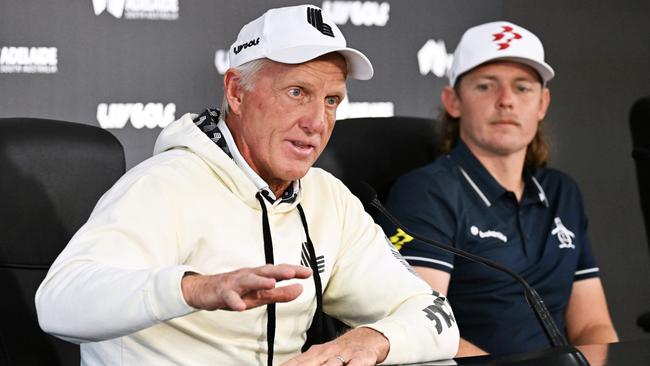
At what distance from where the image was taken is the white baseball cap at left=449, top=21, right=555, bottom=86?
2.37 m

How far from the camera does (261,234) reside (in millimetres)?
1685

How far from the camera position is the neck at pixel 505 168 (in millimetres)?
2395

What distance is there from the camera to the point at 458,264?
7.34ft

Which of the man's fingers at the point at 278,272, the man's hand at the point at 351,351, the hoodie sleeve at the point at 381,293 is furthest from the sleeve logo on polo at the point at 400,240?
Result: the man's fingers at the point at 278,272

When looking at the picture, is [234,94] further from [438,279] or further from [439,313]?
[438,279]

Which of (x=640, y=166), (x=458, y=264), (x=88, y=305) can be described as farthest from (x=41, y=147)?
(x=640, y=166)

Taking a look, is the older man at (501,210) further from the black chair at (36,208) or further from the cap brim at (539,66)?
the black chair at (36,208)

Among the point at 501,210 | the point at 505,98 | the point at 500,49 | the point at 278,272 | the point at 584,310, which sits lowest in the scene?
the point at 584,310

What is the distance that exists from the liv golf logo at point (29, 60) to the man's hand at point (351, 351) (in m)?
1.10

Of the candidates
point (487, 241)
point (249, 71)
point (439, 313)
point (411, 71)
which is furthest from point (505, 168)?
point (249, 71)

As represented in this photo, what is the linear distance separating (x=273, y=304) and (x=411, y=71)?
1424mm

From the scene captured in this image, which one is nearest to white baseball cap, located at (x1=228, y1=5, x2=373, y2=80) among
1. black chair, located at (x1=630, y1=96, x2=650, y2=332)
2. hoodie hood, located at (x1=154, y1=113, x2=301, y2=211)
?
hoodie hood, located at (x1=154, y1=113, x2=301, y2=211)

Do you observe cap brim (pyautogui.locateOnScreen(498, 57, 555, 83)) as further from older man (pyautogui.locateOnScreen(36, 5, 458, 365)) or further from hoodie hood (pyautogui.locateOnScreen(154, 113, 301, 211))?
hoodie hood (pyautogui.locateOnScreen(154, 113, 301, 211))

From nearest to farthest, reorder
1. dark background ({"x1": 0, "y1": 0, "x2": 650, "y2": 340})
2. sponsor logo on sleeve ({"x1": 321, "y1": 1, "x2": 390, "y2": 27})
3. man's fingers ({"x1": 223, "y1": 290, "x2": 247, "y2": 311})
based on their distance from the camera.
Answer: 1. man's fingers ({"x1": 223, "y1": 290, "x2": 247, "y2": 311})
2. dark background ({"x1": 0, "y1": 0, "x2": 650, "y2": 340})
3. sponsor logo on sleeve ({"x1": 321, "y1": 1, "x2": 390, "y2": 27})
